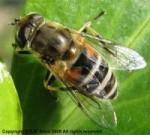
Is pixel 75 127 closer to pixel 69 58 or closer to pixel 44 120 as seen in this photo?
pixel 44 120

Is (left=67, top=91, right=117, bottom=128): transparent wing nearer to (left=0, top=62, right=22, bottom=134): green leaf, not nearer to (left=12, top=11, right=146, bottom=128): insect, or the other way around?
(left=12, top=11, right=146, bottom=128): insect

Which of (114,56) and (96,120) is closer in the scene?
(96,120)

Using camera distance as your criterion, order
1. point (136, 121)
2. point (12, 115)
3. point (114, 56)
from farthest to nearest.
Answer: point (114, 56)
point (136, 121)
point (12, 115)

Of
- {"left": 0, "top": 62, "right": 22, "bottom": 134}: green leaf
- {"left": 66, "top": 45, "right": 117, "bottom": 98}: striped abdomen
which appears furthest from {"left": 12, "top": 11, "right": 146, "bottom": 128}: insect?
{"left": 0, "top": 62, "right": 22, "bottom": 134}: green leaf

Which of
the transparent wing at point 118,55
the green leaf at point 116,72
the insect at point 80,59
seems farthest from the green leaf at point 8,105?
the transparent wing at point 118,55

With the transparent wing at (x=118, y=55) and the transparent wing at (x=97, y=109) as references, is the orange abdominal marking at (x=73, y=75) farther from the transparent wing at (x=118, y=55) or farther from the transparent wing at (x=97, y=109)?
the transparent wing at (x=118, y=55)

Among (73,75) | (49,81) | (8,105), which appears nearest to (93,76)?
(73,75)

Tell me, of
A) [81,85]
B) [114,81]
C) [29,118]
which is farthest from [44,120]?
[114,81]

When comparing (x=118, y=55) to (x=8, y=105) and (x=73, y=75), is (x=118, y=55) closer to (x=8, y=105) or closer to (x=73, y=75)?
(x=73, y=75)

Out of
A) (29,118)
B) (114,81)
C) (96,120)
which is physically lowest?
(29,118)
